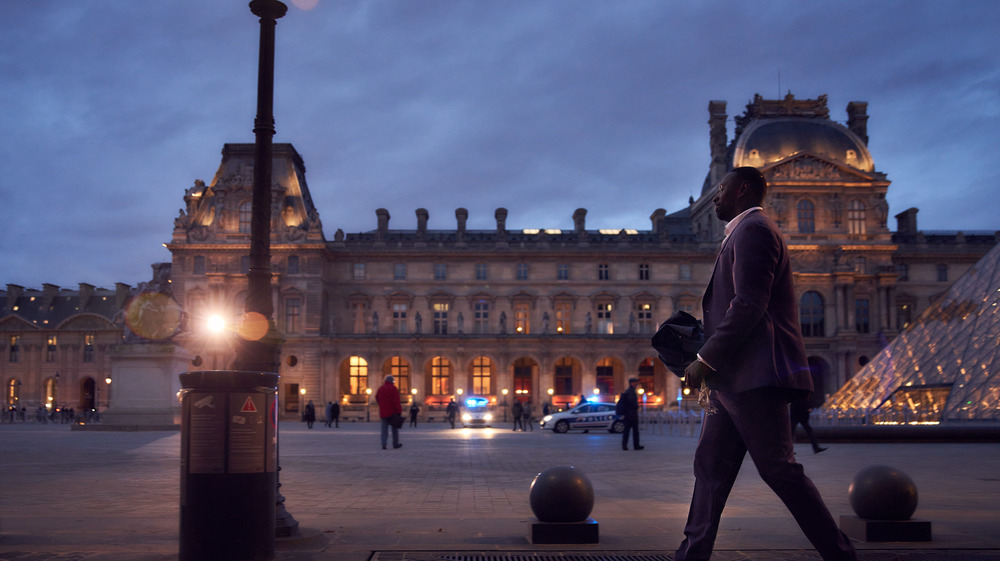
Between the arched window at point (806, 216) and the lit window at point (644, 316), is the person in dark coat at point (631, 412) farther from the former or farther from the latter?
the arched window at point (806, 216)

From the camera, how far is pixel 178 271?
58312 millimetres

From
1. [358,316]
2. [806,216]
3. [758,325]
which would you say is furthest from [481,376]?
[758,325]

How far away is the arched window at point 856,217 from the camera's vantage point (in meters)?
60.1

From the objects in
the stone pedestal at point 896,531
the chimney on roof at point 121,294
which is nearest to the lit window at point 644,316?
the chimney on roof at point 121,294

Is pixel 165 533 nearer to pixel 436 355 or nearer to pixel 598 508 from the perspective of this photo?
pixel 598 508

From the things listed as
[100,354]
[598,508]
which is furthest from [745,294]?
Answer: [100,354]

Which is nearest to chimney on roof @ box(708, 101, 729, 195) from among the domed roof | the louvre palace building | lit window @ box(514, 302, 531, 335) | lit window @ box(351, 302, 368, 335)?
the louvre palace building

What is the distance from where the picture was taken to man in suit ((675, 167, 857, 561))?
4.17 metres

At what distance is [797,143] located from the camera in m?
60.9

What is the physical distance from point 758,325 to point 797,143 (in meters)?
60.7

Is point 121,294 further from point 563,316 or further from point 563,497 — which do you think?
point 563,497

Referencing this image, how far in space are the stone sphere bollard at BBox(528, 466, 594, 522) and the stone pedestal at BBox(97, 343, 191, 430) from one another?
805 inches

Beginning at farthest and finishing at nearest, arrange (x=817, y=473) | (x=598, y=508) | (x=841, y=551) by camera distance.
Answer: (x=817, y=473) < (x=598, y=508) < (x=841, y=551)

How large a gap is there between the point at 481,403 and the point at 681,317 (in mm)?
52902
